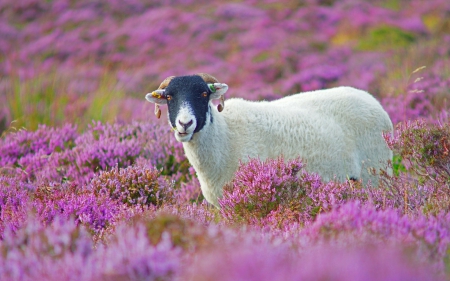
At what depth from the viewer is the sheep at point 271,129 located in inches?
194

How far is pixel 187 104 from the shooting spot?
473 cm

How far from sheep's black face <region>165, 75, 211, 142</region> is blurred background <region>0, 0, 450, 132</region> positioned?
13.6 feet

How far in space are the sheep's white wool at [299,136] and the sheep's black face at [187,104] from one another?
257 millimetres

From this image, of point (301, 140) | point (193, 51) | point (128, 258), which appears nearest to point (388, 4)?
point (193, 51)

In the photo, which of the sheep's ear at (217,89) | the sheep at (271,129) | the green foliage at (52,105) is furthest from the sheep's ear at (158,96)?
the green foliage at (52,105)

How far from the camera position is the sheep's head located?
15.1 feet

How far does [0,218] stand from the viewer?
14.1 ft

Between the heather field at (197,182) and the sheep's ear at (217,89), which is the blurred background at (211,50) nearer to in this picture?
the heather field at (197,182)

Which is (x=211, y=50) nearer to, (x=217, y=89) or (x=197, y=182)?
(x=197, y=182)

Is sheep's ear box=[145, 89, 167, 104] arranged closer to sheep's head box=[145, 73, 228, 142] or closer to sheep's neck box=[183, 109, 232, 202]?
sheep's head box=[145, 73, 228, 142]

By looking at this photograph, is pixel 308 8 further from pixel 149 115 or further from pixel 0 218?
pixel 0 218

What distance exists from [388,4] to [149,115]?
18.5 metres

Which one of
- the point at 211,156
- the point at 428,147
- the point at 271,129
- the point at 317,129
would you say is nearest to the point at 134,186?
the point at 211,156

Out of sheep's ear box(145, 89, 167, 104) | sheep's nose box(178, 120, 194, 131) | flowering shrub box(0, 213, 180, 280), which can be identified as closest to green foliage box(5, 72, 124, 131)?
sheep's ear box(145, 89, 167, 104)
